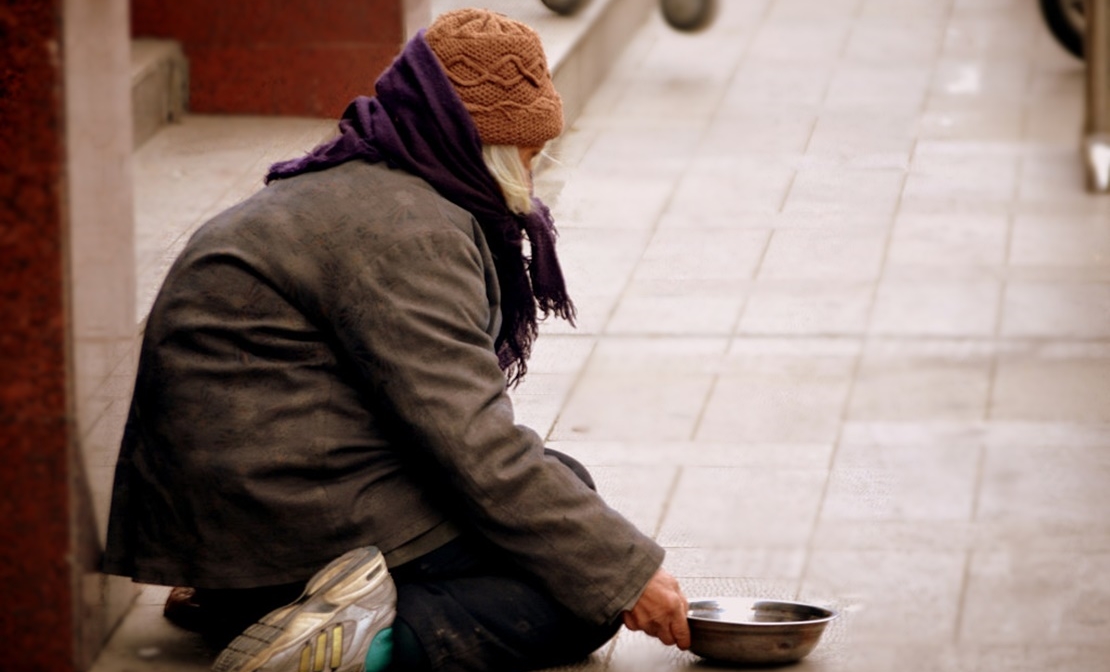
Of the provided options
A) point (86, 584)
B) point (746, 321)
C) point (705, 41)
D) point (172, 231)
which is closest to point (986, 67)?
point (705, 41)

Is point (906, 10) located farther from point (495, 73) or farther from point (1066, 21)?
point (495, 73)

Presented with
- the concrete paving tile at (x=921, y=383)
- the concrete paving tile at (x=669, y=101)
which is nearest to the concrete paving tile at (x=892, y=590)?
the concrete paving tile at (x=921, y=383)

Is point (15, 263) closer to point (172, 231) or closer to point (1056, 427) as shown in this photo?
point (172, 231)

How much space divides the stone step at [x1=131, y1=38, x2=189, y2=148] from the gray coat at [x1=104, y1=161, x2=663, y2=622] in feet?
9.26

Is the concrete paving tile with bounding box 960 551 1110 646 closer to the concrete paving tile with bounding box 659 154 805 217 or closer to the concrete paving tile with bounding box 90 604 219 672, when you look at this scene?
the concrete paving tile with bounding box 90 604 219 672

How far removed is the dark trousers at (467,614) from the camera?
313cm

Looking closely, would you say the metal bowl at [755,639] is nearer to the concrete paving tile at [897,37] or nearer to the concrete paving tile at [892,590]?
the concrete paving tile at [892,590]

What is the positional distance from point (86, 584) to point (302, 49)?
3.29m

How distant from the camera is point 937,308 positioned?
5.55m

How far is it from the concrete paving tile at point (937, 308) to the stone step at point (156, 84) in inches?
89.0

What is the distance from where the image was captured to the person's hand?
3.14 meters

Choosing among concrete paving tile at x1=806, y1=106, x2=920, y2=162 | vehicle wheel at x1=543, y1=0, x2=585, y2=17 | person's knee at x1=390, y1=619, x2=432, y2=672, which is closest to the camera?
person's knee at x1=390, y1=619, x2=432, y2=672

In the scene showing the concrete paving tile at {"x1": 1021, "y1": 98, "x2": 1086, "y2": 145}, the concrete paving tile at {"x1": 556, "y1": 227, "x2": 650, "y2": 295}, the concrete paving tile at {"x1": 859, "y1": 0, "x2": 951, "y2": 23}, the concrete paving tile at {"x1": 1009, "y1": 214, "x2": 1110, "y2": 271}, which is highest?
the concrete paving tile at {"x1": 1009, "y1": 214, "x2": 1110, "y2": 271}

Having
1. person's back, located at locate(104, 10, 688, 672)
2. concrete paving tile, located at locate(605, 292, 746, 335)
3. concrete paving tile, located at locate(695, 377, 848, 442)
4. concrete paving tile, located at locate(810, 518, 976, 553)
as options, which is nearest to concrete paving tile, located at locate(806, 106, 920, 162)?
concrete paving tile, located at locate(605, 292, 746, 335)
